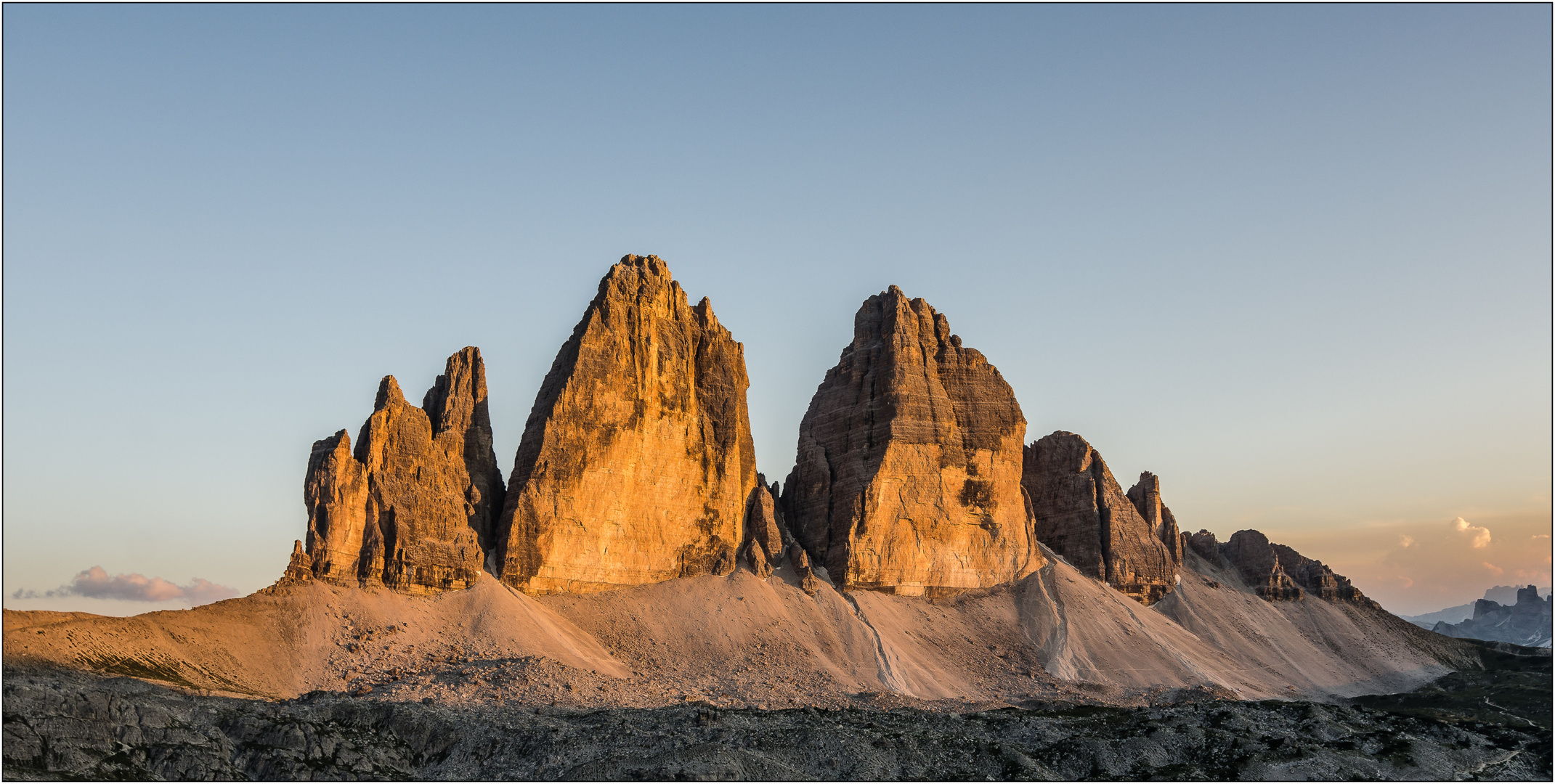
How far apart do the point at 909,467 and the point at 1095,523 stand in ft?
87.0

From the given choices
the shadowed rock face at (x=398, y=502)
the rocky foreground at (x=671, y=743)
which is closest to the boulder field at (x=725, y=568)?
the shadowed rock face at (x=398, y=502)

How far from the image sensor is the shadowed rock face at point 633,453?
99.9 meters

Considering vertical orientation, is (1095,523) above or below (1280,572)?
above

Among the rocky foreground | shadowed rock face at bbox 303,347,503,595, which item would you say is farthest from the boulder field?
the rocky foreground

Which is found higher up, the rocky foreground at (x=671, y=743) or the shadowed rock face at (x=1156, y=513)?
the shadowed rock face at (x=1156, y=513)

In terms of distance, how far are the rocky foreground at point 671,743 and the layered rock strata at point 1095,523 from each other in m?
47.9

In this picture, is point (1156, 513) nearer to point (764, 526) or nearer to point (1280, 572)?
point (1280, 572)

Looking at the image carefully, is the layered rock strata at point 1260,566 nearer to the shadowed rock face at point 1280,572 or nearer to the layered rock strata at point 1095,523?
the shadowed rock face at point 1280,572

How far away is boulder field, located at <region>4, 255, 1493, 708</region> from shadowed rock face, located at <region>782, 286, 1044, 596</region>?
30 centimetres

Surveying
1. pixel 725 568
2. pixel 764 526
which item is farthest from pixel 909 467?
pixel 725 568

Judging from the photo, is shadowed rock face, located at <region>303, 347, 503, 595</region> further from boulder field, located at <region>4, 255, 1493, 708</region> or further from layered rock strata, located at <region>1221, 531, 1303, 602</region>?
layered rock strata, located at <region>1221, 531, 1303, 602</region>

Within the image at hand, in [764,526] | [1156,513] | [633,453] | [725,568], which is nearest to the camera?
[633,453]

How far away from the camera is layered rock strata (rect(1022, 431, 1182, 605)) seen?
130 meters

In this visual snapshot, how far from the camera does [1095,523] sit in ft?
430
